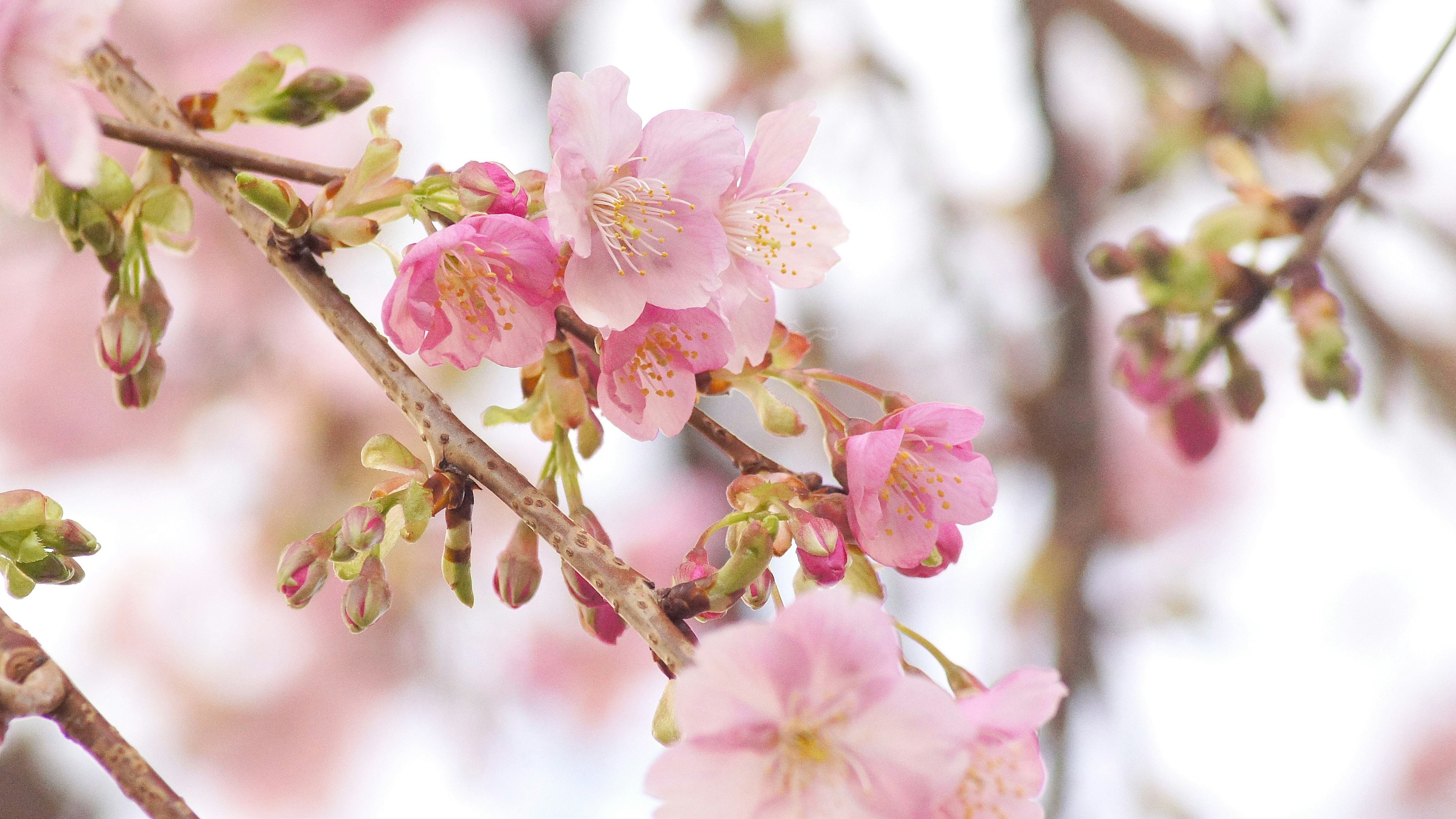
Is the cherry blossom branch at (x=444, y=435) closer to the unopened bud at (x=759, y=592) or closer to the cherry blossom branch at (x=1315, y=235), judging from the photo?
the unopened bud at (x=759, y=592)

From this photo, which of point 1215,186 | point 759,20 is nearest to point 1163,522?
point 1215,186

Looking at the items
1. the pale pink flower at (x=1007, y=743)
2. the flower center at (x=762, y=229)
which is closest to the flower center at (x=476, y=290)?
the flower center at (x=762, y=229)

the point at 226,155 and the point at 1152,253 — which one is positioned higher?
the point at 226,155

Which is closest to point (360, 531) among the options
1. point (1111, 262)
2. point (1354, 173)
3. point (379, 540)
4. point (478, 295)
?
point (379, 540)

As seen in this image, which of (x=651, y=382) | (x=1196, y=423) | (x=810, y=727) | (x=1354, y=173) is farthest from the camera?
(x=1196, y=423)

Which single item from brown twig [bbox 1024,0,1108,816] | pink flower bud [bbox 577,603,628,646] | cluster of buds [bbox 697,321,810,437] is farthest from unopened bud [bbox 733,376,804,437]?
Answer: brown twig [bbox 1024,0,1108,816]

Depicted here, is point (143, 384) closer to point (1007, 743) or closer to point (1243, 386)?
point (1007, 743)

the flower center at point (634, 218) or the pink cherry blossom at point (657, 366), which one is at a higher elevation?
the flower center at point (634, 218)
